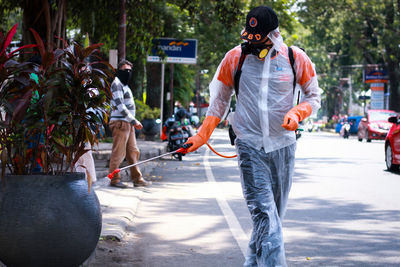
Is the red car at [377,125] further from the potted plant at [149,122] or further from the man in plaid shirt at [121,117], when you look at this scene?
the man in plaid shirt at [121,117]

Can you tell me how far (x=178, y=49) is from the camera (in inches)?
973

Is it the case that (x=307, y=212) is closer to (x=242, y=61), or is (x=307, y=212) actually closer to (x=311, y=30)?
(x=242, y=61)

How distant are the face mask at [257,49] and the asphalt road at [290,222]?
197 cm

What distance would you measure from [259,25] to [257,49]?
0.17 meters

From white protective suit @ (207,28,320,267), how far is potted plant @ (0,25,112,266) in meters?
1.09

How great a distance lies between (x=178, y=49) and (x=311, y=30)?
20.7 m

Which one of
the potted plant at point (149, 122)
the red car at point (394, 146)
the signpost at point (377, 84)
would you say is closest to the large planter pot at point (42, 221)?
the red car at point (394, 146)

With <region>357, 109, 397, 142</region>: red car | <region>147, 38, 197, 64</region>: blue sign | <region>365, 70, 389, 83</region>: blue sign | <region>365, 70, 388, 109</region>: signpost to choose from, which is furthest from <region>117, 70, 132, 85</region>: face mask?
<region>365, 70, 389, 83</region>: blue sign

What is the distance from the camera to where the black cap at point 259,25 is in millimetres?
4262

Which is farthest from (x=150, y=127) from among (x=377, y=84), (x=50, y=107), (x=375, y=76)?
(x=377, y=84)

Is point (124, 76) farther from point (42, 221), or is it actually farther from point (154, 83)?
point (154, 83)

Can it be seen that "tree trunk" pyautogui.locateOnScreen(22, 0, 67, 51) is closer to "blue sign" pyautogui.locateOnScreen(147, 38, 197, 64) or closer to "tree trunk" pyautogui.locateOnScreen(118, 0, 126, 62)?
"tree trunk" pyautogui.locateOnScreen(118, 0, 126, 62)

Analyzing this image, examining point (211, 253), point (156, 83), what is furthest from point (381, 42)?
point (211, 253)

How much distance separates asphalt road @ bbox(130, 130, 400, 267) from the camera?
573cm
